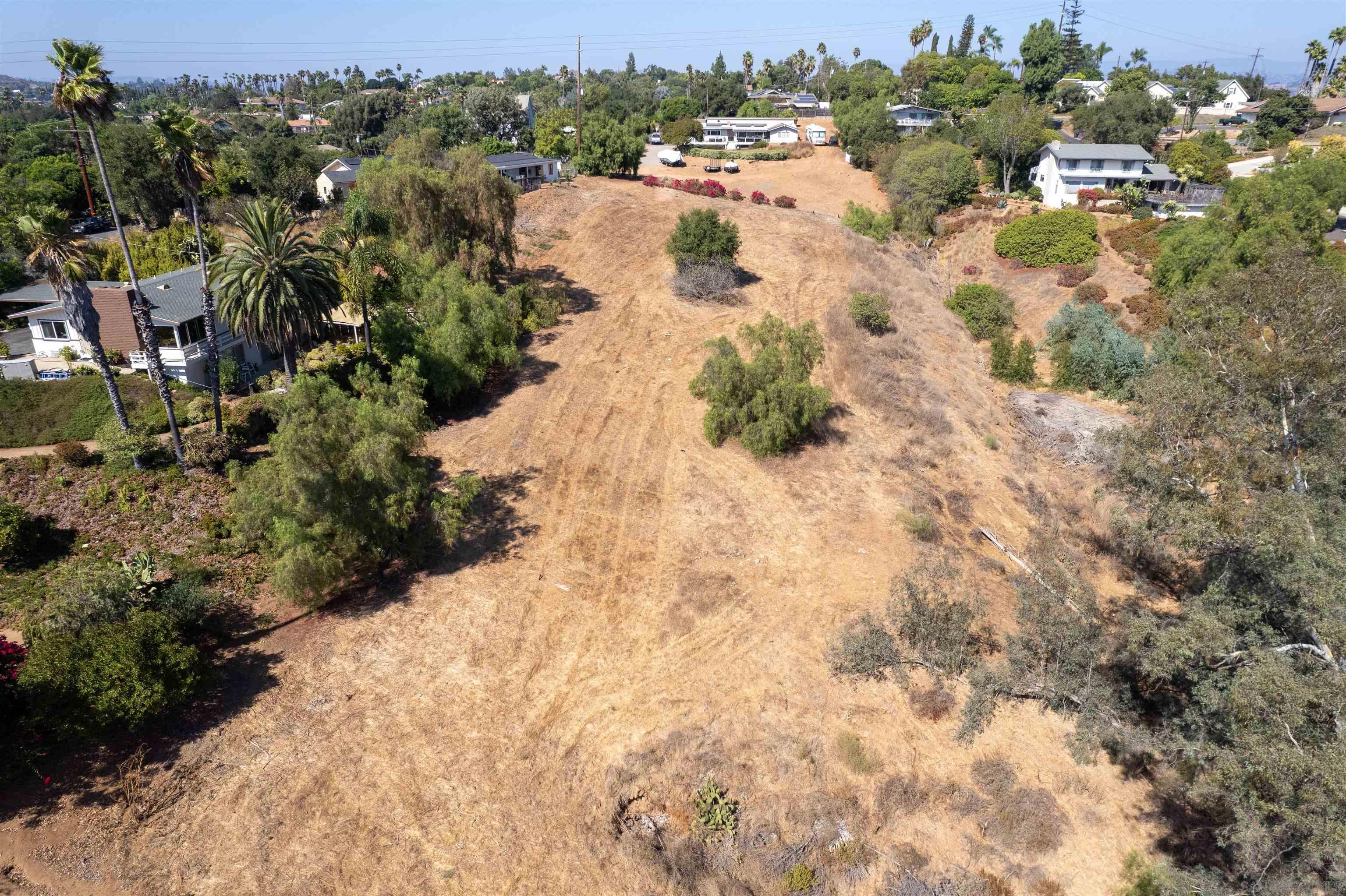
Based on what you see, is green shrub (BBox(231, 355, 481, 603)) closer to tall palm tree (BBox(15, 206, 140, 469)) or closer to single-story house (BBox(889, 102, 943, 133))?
tall palm tree (BBox(15, 206, 140, 469))

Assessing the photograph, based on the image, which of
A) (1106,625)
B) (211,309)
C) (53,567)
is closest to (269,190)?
(211,309)

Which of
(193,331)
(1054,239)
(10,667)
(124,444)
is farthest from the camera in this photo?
(1054,239)

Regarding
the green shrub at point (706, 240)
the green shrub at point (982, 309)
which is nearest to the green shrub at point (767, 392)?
the green shrub at point (706, 240)

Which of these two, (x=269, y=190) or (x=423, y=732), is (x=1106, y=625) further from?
(x=269, y=190)

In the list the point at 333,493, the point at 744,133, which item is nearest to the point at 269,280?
the point at 333,493

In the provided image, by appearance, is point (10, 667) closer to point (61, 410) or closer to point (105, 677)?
point (105, 677)

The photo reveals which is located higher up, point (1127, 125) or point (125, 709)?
point (1127, 125)

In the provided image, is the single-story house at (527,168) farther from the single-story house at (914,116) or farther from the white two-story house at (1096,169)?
the single-story house at (914,116)
